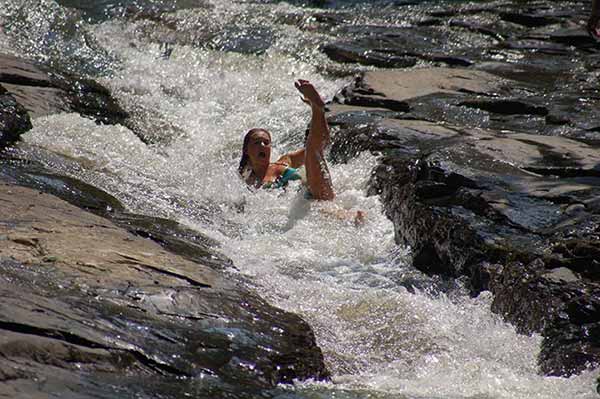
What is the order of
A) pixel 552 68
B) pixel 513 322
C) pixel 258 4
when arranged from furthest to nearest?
pixel 258 4 < pixel 552 68 < pixel 513 322

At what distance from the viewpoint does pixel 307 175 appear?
25.5 feet

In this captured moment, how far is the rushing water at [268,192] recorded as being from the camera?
5.00 m

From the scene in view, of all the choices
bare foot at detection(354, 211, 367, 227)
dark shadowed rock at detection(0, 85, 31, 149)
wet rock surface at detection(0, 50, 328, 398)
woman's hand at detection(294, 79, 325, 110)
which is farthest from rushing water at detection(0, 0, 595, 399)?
woman's hand at detection(294, 79, 325, 110)

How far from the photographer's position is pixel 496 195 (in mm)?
6547

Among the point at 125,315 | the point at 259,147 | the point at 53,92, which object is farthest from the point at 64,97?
the point at 125,315

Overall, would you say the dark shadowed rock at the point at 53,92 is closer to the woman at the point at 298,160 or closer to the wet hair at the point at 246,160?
the wet hair at the point at 246,160

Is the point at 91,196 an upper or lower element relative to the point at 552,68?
lower

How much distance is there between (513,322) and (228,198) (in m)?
3.08

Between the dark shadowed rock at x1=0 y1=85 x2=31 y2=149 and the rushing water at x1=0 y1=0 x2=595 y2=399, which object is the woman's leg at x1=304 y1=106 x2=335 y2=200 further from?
the dark shadowed rock at x1=0 y1=85 x2=31 y2=149

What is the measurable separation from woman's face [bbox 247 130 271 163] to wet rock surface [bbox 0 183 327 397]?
2.76 m

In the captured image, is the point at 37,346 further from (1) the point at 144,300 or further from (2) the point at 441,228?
(2) the point at 441,228

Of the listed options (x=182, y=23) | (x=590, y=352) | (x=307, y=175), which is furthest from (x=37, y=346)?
(x=182, y=23)

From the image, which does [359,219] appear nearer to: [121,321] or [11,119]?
[11,119]

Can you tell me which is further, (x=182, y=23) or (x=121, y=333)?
(x=182, y=23)
